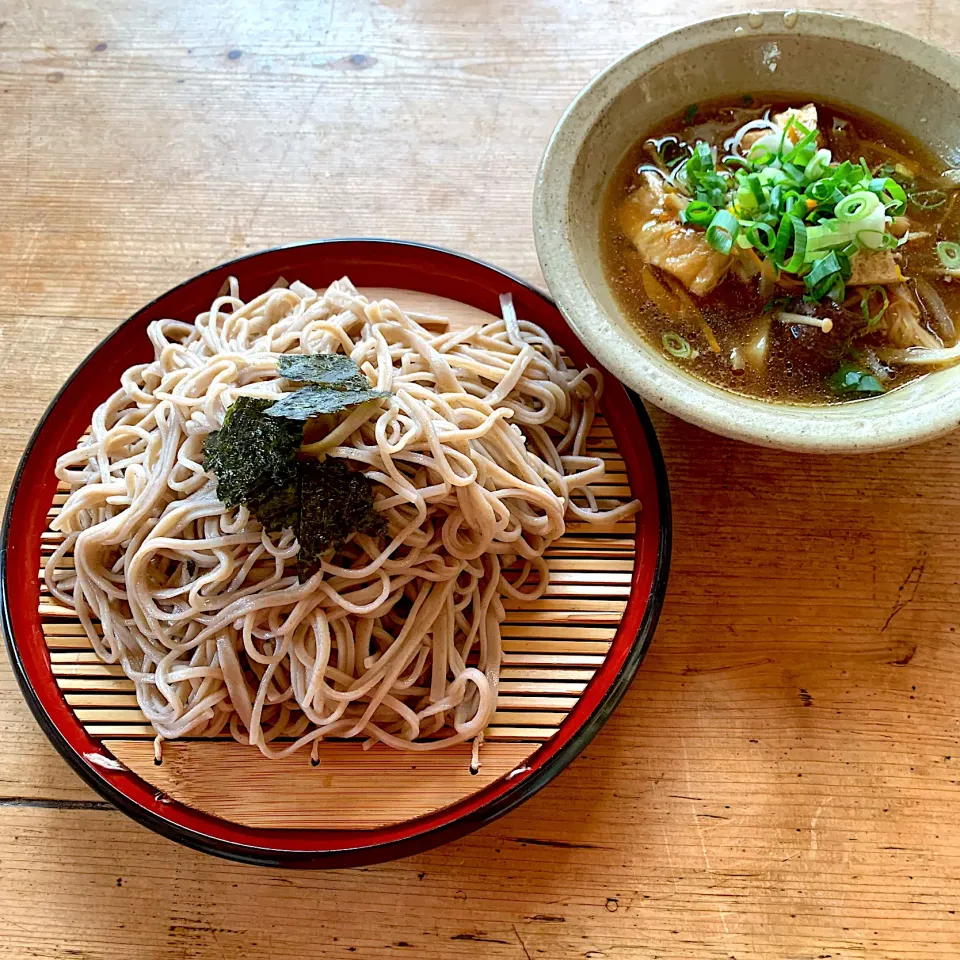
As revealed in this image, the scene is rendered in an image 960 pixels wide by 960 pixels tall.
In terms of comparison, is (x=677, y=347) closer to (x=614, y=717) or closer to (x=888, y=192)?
(x=888, y=192)

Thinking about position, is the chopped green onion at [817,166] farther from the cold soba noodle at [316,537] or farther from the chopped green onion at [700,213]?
the cold soba noodle at [316,537]

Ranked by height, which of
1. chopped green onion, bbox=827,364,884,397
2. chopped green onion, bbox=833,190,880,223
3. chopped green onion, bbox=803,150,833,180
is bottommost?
chopped green onion, bbox=827,364,884,397

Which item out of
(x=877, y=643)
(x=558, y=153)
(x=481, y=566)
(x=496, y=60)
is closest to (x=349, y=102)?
(x=496, y=60)

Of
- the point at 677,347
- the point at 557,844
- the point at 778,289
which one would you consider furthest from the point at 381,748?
the point at 778,289

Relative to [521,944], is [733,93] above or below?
above

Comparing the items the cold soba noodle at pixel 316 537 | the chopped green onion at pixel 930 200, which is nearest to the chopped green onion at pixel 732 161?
the chopped green onion at pixel 930 200

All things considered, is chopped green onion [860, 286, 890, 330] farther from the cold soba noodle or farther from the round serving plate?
the cold soba noodle

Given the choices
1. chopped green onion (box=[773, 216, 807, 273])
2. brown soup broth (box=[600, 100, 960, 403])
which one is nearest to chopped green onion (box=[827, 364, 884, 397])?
brown soup broth (box=[600, 100, 960, 403])
